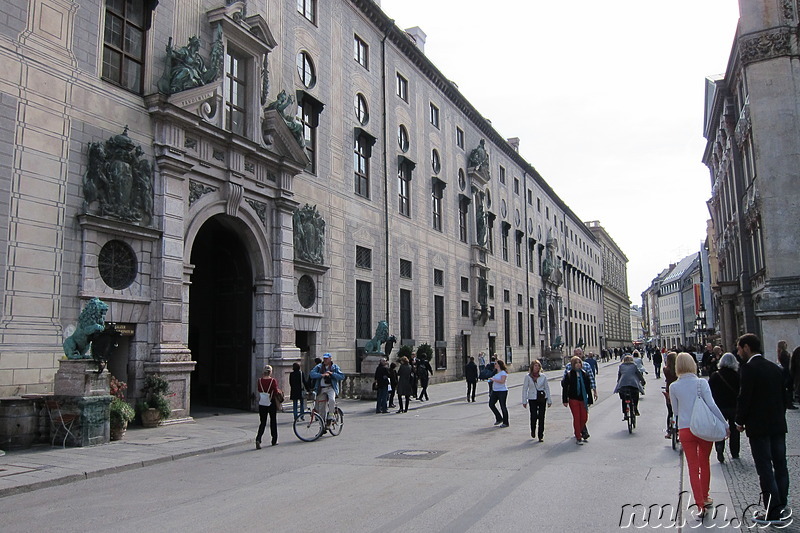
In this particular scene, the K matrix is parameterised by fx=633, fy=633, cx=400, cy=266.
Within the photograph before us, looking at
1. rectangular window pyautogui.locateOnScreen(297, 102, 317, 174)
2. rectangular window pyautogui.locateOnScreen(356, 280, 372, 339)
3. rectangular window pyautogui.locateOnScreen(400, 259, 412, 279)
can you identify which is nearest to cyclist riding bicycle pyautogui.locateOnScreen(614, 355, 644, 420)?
rectangular window pyautogui.locateOnScreen(356, 280, 372, 339)

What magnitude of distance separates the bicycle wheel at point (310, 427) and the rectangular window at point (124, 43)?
9252 millimetres

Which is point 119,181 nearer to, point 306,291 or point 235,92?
point 235,92

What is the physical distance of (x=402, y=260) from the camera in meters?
30.4

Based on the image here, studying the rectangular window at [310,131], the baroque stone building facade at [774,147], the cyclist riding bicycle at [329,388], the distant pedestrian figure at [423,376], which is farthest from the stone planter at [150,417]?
the baroque stone building facade at [774,147]

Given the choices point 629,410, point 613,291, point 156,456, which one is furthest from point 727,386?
point 613,291

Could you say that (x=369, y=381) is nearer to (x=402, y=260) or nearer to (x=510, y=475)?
(x=402, y=260)

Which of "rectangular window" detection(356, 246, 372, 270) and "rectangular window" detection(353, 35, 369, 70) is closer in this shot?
"rectangular window" detection(356, 246, 372, 270)

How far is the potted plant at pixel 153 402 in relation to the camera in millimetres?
14805

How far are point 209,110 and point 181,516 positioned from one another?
1310cm

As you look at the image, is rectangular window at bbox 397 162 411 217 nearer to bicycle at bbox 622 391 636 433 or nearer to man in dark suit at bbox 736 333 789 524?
bicycle at bbox 622 391 636 433

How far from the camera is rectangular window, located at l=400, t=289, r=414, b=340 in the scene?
30016mm

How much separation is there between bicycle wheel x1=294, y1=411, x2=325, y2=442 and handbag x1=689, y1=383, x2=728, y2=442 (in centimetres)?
864

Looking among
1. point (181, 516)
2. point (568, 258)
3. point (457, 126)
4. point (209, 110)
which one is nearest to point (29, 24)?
point (209, 110)

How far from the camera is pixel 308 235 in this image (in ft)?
72.6
